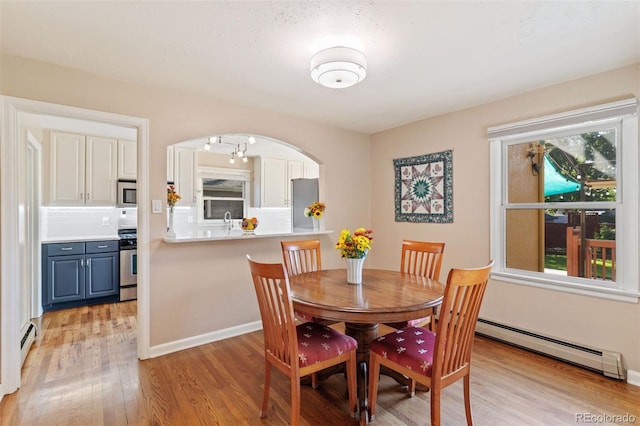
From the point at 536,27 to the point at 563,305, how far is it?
2.20 metres

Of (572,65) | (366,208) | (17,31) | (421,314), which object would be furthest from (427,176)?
(17,31)

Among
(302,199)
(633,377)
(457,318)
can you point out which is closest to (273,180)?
(302,199)

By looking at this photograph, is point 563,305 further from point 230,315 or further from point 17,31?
point 17,31

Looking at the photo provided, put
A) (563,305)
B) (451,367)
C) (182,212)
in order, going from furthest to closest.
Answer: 1. (182,212)
2. (563,305)
3. (451,367)

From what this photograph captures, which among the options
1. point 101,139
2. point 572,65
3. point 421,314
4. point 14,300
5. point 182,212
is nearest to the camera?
point 421,314

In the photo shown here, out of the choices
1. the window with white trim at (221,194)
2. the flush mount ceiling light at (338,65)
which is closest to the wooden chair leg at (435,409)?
the flush mount ceiling light at (338,65)

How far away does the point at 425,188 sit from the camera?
12.0 feet

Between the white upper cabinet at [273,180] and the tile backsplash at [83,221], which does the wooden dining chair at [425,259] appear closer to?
the white upper cabinet at [273,180]

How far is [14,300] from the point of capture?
216 cm

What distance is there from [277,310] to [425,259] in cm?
160

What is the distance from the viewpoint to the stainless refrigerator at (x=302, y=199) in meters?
4.57

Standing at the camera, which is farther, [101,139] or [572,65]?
[101,139]

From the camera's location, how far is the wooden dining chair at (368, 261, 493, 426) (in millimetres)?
1537

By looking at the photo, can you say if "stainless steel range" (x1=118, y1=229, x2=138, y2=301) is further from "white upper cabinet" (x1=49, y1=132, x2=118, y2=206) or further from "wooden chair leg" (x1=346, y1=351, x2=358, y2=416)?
"wooden chair leg" (x1=346, y1=351, x2=358, y2=416)
